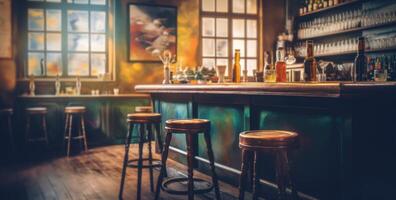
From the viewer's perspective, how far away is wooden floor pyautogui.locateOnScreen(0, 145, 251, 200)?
146 inches

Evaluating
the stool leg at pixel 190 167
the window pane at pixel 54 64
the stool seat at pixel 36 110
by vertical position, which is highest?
the window pane at pixel 54 64

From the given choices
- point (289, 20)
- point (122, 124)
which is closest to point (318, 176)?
point (122, 124)

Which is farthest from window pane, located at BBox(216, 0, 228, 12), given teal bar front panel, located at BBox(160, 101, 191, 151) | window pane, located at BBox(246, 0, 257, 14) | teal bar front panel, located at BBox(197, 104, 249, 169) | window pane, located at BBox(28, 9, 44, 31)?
teal bar front panel, located at BBox(197, 104, 249, 169)

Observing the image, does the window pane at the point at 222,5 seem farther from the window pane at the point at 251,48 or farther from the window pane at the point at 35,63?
the window pane at the point at 35,63

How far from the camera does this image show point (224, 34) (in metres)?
8.33

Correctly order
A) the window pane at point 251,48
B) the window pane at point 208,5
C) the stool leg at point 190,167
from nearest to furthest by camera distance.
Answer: the stool leg at point 190,167, the window pane at point 208,5, the window pane at point 251,48

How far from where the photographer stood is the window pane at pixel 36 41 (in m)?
7.12

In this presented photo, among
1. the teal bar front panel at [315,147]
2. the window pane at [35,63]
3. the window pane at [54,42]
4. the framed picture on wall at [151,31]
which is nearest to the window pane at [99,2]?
the framed picture on wall at [151,31]

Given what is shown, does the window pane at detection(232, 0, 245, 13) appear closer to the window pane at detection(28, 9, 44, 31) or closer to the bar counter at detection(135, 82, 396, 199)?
the window pane at detection(28, 9, 44, 31)

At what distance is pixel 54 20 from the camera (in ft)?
23.7

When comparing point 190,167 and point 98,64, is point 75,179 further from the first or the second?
point 98,64

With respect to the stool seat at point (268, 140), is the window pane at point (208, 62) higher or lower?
higher

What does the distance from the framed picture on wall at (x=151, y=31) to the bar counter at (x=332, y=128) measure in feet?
13.7

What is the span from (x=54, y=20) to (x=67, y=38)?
37 cm
